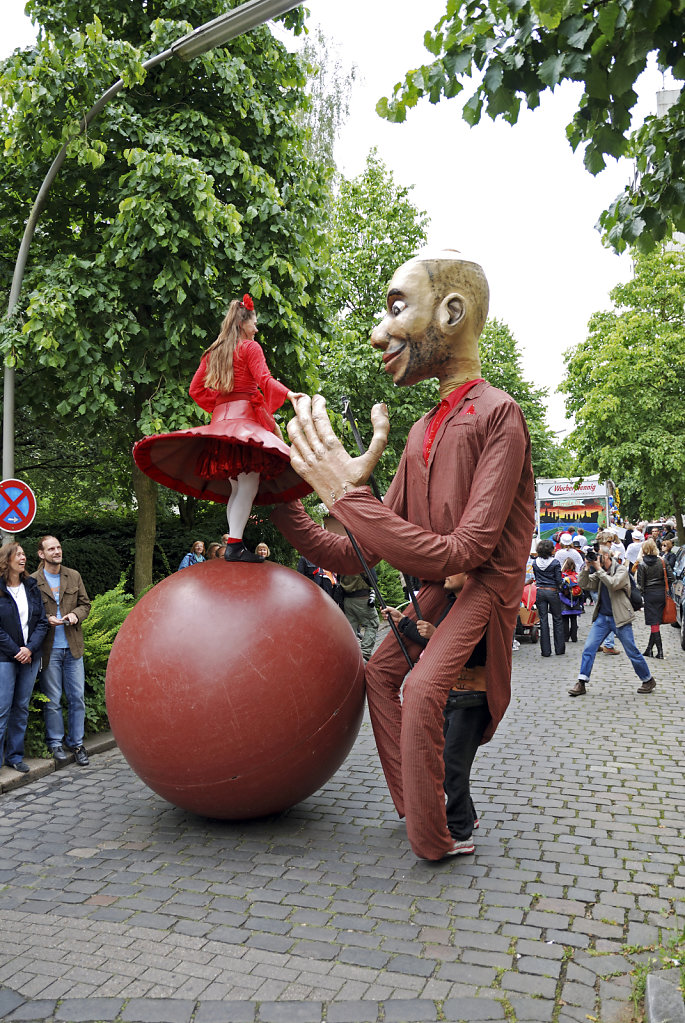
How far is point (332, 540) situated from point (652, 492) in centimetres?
2791

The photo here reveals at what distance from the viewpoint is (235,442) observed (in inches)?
210

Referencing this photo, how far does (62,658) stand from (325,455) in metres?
4.02

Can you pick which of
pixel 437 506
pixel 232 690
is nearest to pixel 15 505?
pixel 232 690

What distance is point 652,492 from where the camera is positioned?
103 feet

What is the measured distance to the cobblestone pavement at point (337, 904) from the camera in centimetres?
361

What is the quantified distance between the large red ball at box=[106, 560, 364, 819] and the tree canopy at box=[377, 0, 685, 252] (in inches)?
107

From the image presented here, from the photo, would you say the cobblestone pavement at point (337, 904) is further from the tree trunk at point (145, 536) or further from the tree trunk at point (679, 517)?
the tree trunk at point (679, 517)

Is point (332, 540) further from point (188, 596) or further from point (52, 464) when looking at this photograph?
point (52, 464)

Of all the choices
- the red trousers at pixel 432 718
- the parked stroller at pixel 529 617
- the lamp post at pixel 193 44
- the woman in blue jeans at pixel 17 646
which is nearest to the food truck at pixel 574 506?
the parked stroller at pixel 529 617

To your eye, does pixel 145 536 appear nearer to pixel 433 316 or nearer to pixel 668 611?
pixel 668 611

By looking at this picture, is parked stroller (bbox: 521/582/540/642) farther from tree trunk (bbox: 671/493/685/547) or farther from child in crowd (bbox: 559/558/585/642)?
tree trunk (bbox: 671/493/685/547)

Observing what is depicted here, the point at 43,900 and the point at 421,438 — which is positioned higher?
the point at 421,438

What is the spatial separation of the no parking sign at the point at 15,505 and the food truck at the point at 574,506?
81.9ft

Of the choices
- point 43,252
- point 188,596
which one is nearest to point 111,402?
point 43,252
